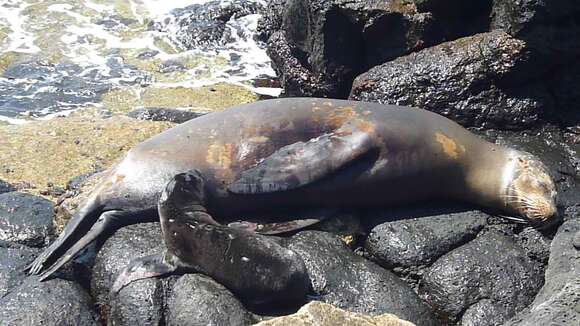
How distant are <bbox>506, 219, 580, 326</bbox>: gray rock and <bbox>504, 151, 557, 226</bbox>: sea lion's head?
0.96ft

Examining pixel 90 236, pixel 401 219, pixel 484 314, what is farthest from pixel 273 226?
pixel 484 314

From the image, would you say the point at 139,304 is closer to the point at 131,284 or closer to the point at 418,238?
the point at 131,284

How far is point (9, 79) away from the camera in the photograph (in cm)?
1315

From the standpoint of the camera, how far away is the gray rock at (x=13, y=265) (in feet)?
17.4

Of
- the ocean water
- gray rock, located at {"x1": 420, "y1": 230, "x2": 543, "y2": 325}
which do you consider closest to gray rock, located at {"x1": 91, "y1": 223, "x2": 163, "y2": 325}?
gray rock, located at {"x1": 420, "y1": 230, "x2": 543, "y2": 325}

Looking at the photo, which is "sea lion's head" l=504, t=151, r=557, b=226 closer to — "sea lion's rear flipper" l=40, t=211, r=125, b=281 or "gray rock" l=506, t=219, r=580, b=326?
"gray rock" l=506, t=219, r=580, b=326

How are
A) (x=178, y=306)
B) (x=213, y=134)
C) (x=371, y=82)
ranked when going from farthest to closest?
(x=371, y=82) → (x=213, y=134) → (x=178, y=306)

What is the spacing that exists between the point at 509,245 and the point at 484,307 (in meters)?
0.65

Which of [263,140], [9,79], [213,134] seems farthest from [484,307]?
[9,79]

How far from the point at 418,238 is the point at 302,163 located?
1059 millimetres

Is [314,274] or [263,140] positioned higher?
[263,140]

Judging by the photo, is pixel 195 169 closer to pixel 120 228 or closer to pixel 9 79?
pixel 120 228

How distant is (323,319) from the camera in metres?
4.17

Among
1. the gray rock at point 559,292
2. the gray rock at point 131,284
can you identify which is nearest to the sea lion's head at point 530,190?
the gray rock at point 559,292
